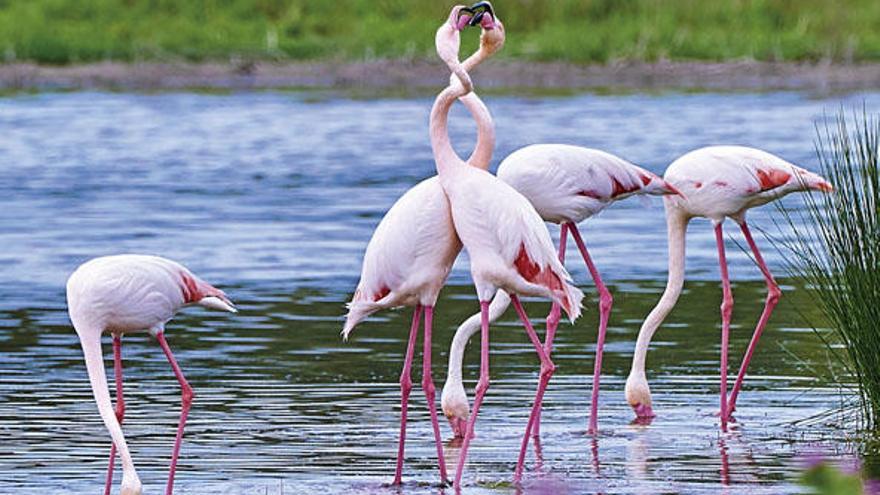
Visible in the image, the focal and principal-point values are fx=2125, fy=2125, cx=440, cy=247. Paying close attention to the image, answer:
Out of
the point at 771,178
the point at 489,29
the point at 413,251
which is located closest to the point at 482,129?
the point at 489,29

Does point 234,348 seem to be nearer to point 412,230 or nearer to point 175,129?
point 412,230

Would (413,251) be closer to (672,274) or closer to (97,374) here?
(97,374)

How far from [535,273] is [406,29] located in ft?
91.6

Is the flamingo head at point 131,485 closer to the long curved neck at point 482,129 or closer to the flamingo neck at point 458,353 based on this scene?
the long curved neck at point 482,129

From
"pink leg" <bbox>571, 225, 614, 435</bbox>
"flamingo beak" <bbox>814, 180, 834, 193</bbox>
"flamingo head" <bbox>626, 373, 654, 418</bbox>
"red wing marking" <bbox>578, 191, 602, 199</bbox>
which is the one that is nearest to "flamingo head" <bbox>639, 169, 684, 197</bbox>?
"red wing marking" <bbox>578, 191, 602, 199</bbox>

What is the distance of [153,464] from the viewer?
8.41 meters

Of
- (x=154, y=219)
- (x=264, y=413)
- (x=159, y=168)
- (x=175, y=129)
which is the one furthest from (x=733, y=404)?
(x=175, y=129)

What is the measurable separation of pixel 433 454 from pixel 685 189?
175 centimetres

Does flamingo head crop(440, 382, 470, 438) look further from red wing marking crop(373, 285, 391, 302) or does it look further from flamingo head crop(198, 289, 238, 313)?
flamingo head crop(198, 289, 238, 313)

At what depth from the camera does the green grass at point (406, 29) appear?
33625mm

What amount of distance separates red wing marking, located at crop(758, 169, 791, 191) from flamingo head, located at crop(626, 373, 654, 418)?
100 centimetres

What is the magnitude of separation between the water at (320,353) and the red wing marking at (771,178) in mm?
914

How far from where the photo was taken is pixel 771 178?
30.5 feet

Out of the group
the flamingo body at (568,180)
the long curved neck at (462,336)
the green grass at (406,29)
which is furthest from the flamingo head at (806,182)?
the green grass at (406,29)
